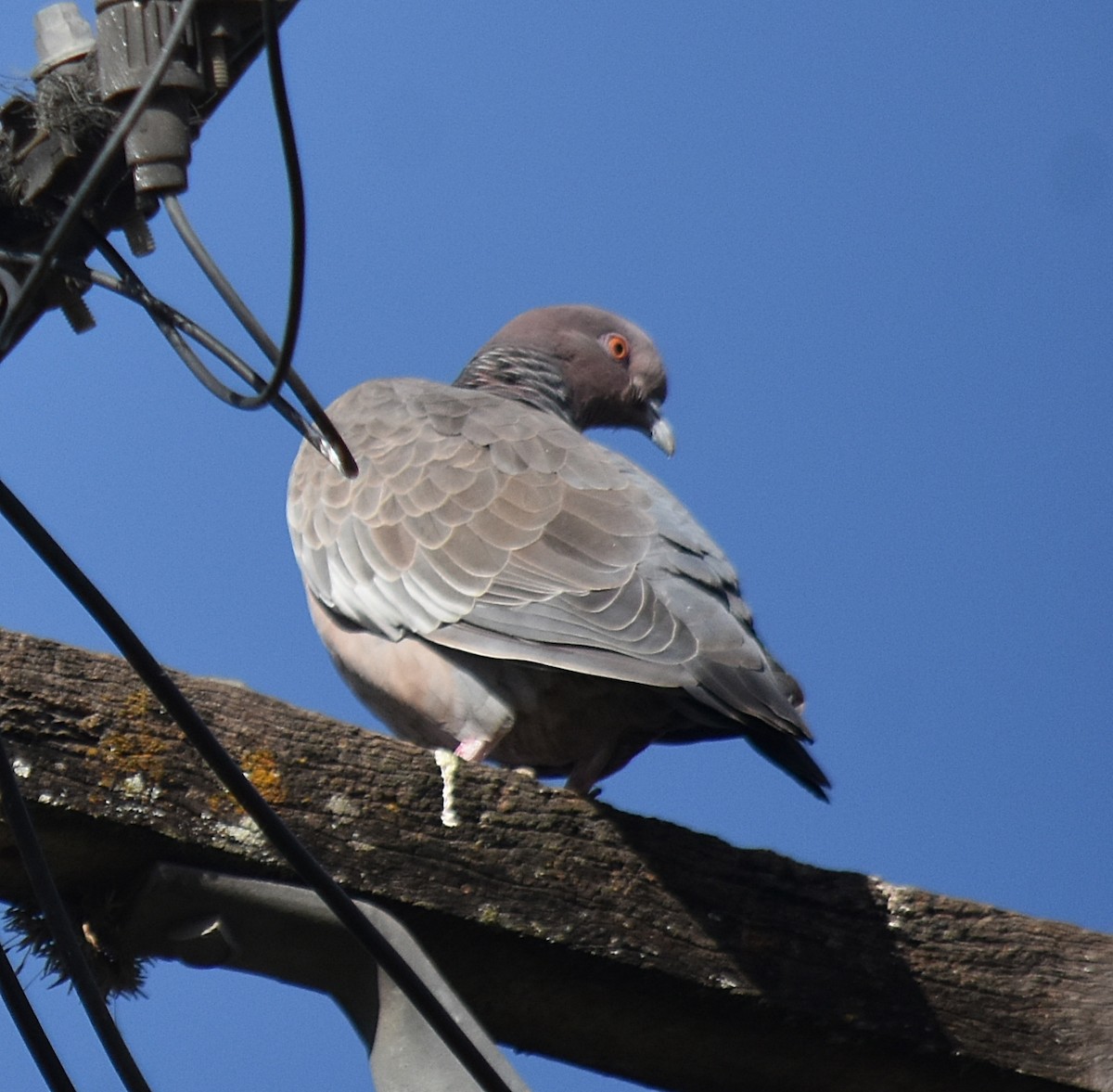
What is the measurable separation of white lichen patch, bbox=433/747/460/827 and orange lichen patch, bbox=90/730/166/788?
41cm

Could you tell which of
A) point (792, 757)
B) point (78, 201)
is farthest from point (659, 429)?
point (78, 201)

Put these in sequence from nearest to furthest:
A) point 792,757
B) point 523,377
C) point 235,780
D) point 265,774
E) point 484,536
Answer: point 235,780, point 265,774, point 792,757, point 484,536, point 523,377

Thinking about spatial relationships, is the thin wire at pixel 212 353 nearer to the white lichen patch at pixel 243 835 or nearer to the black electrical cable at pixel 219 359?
the black electrical cable at pixel 219 359

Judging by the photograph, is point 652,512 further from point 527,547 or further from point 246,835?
point 246,835

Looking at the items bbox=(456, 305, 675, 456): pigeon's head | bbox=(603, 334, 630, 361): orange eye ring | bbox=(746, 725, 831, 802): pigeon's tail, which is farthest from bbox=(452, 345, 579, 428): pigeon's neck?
bbox=(746, 725, 831, 802): pigeon's tail

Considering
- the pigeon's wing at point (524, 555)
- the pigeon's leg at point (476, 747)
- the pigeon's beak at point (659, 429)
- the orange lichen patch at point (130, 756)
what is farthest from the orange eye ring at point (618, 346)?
the orange lichen patch at point (130, 756)

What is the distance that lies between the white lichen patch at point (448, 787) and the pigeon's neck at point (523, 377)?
3.09 metres

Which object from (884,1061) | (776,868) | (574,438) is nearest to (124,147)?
(776,868)

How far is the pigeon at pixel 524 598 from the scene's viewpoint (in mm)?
3396

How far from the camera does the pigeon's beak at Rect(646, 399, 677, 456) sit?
5867 millimetres

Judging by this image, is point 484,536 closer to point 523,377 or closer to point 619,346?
point 523,377

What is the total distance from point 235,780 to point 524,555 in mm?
2172

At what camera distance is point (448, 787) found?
244 centimetres

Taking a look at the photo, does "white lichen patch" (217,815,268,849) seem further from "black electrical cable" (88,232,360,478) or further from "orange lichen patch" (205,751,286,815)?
"black electrical cable" (88,232,360,478)
